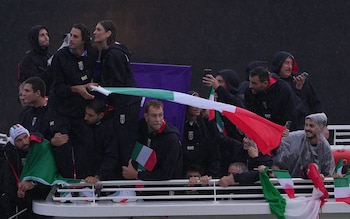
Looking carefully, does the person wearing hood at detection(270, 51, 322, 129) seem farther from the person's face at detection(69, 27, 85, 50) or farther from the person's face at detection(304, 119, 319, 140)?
the person's face at detection(69, 27, 85, 50)

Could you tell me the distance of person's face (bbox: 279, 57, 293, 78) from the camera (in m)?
9.64

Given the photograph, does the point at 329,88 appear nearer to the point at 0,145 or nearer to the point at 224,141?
the point at 224,141

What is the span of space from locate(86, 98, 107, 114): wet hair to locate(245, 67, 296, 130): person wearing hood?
1.54 meters

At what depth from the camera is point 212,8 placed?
11117mm

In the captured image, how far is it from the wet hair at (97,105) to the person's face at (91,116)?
26 millimetres

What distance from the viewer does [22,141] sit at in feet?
25.8

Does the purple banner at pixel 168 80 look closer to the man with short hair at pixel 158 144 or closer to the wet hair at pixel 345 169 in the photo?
the man with short hair at pixel 158 144

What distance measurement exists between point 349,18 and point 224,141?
10.9ft

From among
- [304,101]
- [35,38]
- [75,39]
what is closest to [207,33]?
[304,101]

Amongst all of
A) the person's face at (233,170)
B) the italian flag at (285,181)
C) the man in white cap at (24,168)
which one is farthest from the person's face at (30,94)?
the italian flag at (285,181)

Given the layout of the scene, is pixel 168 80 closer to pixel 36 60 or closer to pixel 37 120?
pixel 37 120

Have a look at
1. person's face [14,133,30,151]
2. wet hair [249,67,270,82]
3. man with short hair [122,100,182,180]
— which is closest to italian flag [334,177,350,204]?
wet hair [249,67,270,82]

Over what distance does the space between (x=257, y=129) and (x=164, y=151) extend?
84cm

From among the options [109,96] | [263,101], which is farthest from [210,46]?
[109,96]
